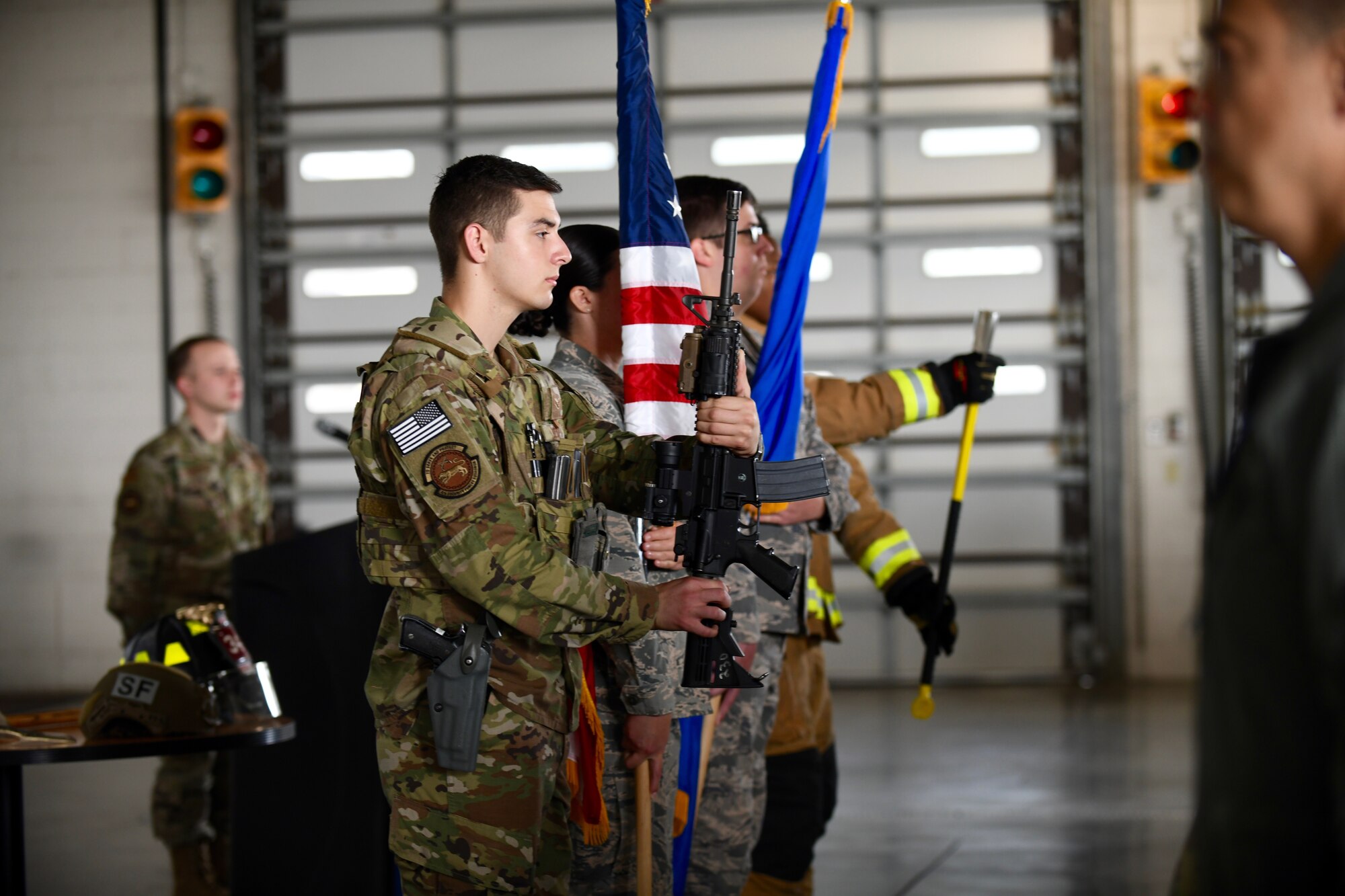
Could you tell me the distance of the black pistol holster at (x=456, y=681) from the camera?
2107mm

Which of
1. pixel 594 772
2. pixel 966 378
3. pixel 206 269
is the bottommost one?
pixel 594 772

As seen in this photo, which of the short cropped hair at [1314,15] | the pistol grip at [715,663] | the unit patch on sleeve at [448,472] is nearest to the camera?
the short cropped hair at [1314,15]

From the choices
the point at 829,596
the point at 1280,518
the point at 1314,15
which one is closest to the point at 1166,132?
the point at 829,596

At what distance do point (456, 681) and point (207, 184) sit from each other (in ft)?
23.4

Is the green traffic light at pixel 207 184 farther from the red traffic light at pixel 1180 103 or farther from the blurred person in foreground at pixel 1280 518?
the blurred person in foreground at pixel 1280 518

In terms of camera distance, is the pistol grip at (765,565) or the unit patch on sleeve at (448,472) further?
the pistol grip at (765,565)

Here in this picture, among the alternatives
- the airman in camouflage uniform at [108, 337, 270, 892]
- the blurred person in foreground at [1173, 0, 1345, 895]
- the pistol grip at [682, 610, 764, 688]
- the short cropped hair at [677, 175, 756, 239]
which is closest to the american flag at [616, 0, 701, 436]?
the short cropped hair at [677, 175, 756, 239]

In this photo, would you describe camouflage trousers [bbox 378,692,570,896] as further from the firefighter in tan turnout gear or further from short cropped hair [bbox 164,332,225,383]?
short cropped hair [bbox 164,332,225,383]

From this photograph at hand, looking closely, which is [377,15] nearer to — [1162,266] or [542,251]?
[1162,266]

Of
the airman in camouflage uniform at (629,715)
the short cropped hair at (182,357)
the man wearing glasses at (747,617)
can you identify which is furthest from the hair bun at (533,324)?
the short cropped hair at (182,357)

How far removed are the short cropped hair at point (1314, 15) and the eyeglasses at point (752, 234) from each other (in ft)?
6.58

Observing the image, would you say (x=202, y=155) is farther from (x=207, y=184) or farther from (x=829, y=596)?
(x=829, y=596)

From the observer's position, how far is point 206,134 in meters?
8.43

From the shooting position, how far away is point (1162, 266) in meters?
8.37
